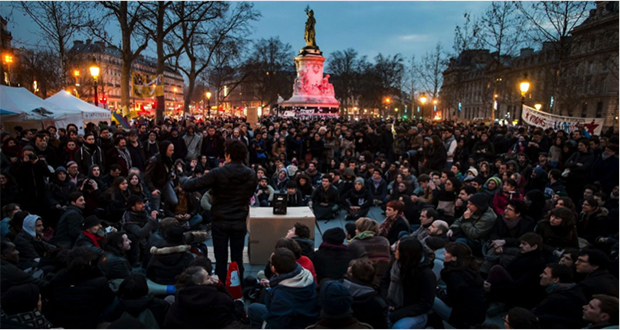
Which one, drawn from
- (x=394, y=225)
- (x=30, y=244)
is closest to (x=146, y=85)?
(x=30, y=244)

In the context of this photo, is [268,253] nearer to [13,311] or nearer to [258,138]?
[13,311]

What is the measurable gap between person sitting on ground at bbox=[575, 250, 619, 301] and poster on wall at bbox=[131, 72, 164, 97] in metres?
19.1

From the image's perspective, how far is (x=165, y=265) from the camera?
4.46m

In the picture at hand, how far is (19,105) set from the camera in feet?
46.1

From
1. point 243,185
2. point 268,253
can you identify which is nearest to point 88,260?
point 243,185

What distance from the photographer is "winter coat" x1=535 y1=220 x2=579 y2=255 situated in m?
5.19

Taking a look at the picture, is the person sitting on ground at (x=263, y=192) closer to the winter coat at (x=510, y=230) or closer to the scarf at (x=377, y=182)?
the scarf at (x=377, y=182)

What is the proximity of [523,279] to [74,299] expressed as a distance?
4.55 metres

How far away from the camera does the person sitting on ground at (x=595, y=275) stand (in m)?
3.86

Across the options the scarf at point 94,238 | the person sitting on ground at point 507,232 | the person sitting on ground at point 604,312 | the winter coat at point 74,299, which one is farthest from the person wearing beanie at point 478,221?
Result: the scarf at point 94,238

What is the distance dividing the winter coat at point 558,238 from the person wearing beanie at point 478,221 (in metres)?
0.83

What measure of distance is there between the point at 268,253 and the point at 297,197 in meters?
2.26

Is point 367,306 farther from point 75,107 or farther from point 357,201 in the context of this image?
point 75,107

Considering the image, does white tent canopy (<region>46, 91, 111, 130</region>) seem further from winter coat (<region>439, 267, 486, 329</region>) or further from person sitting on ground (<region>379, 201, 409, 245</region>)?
winter coat (<region>439, 267, 486, 329</region>)
